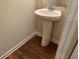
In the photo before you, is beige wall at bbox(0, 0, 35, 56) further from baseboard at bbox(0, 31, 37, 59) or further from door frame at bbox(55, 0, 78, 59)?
door frame at bbox(55, 0, 78, 59)

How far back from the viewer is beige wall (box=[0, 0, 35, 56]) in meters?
1.63

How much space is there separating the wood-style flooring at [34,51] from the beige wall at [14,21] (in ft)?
0.60

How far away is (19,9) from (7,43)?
2.23ft

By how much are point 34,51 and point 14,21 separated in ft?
2.45

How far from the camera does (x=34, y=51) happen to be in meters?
2.06

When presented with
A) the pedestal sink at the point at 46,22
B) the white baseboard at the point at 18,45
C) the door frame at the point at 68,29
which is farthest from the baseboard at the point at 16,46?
the door frame at the point at 68,29

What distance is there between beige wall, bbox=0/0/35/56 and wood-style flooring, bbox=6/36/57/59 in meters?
0.18

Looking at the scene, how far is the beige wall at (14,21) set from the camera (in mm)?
1628

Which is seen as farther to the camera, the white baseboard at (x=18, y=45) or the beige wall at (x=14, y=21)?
the white baseboard at (x=18, y=45)

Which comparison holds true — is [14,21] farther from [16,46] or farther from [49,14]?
[49,14]

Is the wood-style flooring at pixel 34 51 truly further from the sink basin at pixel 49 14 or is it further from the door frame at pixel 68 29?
the door frame at pixel 68 29

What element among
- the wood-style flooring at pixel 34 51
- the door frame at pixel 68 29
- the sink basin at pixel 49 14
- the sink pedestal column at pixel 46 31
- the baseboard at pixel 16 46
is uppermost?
the door frame at pixel 68 29

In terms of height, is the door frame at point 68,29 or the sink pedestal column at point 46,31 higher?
the door frame at point 68,29

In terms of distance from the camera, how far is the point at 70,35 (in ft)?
2.44
